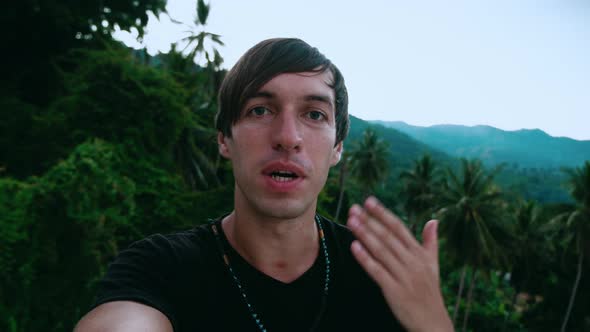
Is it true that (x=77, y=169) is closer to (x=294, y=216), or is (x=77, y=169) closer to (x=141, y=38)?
(x=294, y=216)

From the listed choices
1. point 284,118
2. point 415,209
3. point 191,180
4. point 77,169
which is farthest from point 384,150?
point 284,118

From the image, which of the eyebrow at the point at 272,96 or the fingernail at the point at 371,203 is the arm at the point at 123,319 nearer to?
the fingernail at the point at 371,203

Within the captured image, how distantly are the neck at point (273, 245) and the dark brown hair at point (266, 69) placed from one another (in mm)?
595

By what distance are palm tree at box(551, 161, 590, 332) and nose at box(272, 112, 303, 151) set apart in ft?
116

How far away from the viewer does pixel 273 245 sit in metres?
2.01

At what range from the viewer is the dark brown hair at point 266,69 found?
2033 mm

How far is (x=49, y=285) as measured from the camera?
8.76 m

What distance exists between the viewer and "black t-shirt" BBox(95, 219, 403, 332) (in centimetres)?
168

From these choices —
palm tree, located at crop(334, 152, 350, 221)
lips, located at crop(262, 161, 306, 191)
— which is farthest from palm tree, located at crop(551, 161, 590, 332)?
lips, located at crop(262, 161, 306, 191)

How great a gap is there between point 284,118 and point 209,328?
112cm

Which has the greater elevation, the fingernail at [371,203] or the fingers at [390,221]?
the fingernail at [371,203]

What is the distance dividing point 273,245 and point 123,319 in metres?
0.82

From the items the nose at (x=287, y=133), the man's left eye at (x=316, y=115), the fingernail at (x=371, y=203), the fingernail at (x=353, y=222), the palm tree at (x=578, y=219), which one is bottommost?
the palm tree at (x=578, y=219)

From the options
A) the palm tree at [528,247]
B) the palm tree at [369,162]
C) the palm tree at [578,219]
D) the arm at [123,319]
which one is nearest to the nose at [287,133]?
the arm at [123,319]
